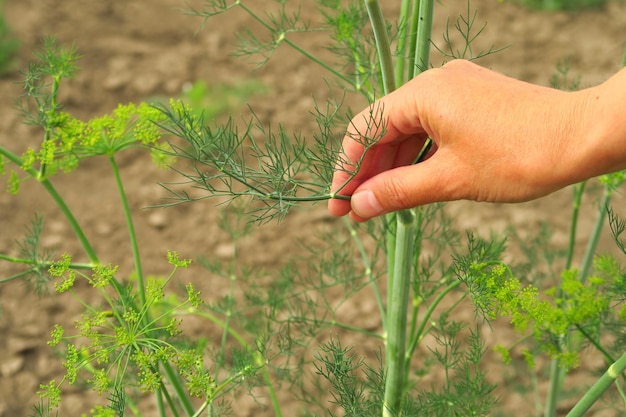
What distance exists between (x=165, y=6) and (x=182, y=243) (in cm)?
Answer: 152

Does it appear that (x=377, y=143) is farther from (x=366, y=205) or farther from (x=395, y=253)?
(x=395, y=253)

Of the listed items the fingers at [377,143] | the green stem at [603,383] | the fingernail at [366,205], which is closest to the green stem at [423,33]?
the fingers at [377,143]

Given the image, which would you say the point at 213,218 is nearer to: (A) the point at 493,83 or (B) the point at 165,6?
(B) the point at 165,6

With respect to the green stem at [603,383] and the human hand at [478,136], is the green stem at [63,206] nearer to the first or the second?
the human hand at [478,136]

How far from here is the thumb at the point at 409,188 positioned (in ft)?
3.64

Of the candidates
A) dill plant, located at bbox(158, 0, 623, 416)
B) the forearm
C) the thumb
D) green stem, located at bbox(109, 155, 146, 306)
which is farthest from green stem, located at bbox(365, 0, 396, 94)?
green stem, located at bbox(109, 155, 146, 306)

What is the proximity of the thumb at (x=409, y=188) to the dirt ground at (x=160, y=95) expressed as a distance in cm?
111

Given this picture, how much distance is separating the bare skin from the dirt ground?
1112 millimetres

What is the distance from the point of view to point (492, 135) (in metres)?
1.08

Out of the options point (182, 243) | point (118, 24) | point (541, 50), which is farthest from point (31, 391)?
point (541, 50)

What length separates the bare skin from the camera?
1.04 meters

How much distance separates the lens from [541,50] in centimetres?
364

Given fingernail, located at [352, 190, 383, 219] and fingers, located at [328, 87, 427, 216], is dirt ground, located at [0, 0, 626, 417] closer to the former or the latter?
fingers, located at [328, 87, 427, 216]

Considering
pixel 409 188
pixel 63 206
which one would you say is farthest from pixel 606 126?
pixel 63 206
